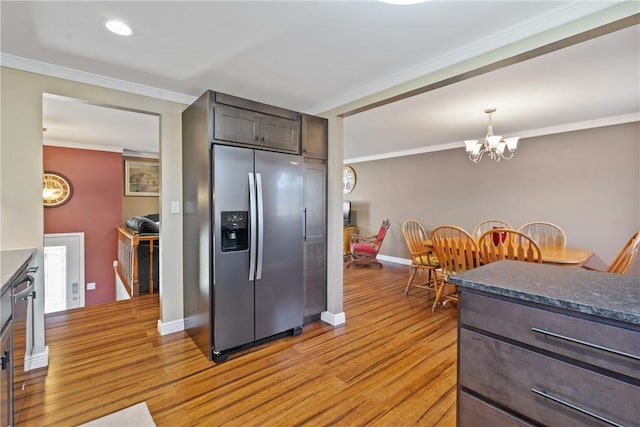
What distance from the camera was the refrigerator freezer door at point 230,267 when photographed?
2.39m

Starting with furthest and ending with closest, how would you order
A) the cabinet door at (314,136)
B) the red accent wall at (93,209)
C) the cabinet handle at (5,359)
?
1. the red accent wall at (93,209)
2. the cabinet door at (314,136)
3. the cabinet handle at (5,359)

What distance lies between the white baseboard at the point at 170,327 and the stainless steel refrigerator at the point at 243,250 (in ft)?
0.46

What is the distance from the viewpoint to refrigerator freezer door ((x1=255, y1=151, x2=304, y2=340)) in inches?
104

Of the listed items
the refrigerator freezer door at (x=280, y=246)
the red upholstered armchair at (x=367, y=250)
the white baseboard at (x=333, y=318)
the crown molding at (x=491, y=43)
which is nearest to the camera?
the crown molding at (x=491, y=43)

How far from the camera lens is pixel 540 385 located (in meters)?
1.04

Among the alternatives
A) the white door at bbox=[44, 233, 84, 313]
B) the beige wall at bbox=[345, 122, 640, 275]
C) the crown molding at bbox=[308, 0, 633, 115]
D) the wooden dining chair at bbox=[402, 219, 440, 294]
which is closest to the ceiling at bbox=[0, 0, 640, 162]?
the crown molding at bbox=[308, 0, 633, 115]

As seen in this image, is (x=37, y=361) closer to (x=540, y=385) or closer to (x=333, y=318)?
(x=333, y=318)

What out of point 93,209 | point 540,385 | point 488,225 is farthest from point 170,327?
point 488,225

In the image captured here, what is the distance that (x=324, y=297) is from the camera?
10.7 ft

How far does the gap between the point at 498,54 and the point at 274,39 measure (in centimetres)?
148

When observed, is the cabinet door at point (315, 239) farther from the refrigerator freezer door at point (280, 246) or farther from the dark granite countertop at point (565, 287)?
the dark granite countertop at point (565, 287)

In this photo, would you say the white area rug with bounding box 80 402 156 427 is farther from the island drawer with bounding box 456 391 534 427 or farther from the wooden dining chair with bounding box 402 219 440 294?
the wooden dining chair with bounding box 402 219 440 294

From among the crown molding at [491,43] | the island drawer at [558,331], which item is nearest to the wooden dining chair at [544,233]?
the crown molding at [491,43]

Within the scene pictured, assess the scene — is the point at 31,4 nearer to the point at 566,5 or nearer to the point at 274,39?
the point at 274,39
